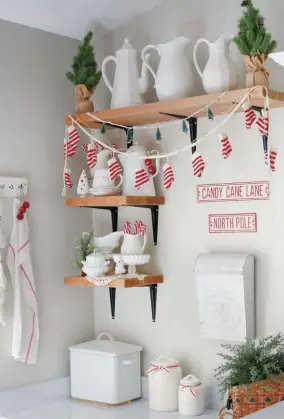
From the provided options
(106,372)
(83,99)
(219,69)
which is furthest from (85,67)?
(106,372)

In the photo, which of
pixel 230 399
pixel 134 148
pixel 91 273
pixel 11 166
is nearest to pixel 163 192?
pixel 134 148

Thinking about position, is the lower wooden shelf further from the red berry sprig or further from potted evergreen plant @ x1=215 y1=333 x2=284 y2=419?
potted evergreen plant @ x1=215 y1=333 x2=284 y2=419

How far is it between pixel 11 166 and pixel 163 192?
713 millimetres

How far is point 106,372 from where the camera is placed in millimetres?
3268

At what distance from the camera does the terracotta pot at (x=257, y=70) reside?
2.73m

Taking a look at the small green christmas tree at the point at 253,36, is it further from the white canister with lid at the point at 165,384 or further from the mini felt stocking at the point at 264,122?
the white canister with lid at the point at 165,384

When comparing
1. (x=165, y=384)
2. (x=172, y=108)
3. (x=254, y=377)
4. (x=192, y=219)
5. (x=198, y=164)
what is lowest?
(x=165, y=384)

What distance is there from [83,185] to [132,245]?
1.24ft

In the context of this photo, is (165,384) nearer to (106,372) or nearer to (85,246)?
(106,372)

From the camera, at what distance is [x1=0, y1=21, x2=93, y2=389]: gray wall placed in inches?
128

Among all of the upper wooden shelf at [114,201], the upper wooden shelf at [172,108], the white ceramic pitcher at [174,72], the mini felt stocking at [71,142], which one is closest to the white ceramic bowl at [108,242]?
the upper wooden shelf at [114,201]

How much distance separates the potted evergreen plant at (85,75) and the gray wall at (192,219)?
0.85 ft

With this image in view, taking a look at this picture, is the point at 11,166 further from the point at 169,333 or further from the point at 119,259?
the point at 169,333

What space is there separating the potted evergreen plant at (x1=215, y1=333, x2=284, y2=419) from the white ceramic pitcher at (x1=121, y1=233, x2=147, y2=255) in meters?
0.64
